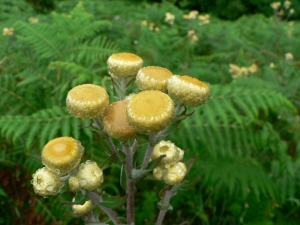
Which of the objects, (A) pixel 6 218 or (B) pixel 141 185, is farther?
(B) pixel 141 185

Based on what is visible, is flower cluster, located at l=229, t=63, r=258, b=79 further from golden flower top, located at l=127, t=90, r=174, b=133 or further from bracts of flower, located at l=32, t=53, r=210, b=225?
golden flower top, located at l=127, t=90, r=174, b=133

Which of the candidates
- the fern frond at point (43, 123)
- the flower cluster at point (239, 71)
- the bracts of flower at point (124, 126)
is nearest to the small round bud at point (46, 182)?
the bracts of flower at point (124, 126)

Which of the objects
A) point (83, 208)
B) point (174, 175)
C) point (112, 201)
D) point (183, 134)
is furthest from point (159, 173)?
point (183, 134)

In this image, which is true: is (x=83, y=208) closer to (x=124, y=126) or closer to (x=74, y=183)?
(x=74, y=183)

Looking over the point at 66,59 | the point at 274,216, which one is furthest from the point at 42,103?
the point at 274,216

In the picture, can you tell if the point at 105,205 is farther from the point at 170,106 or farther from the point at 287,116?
the point at 287,116

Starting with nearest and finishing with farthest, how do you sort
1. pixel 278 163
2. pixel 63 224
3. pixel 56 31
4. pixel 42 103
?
pixel 63 224 → pixel 278 163 → pixel 42 103 → pixel 56 31
